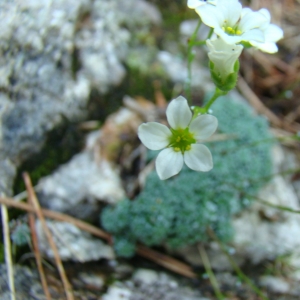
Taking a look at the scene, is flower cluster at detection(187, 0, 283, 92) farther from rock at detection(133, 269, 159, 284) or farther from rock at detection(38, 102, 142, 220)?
rock at detection(133, 269, 159, 284)

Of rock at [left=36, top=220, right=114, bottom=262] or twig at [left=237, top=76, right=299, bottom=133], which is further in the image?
twig at [left=237, top=76, right=299, bottom=133]

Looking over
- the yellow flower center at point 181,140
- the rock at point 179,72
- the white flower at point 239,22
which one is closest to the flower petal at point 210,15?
the white flower at point 239,22

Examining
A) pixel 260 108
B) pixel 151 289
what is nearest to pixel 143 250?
pixel 151 289

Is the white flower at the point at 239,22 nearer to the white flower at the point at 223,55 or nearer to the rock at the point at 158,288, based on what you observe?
the white flower at the point at 223,55

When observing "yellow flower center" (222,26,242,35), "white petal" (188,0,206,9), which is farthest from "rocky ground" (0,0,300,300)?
"white petal" (188,0,206,9)

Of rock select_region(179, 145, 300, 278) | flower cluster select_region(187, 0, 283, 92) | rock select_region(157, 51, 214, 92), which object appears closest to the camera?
flower cluster select_region(187, 0, 283, 92)

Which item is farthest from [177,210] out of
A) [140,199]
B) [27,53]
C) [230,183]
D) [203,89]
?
[27,53]
